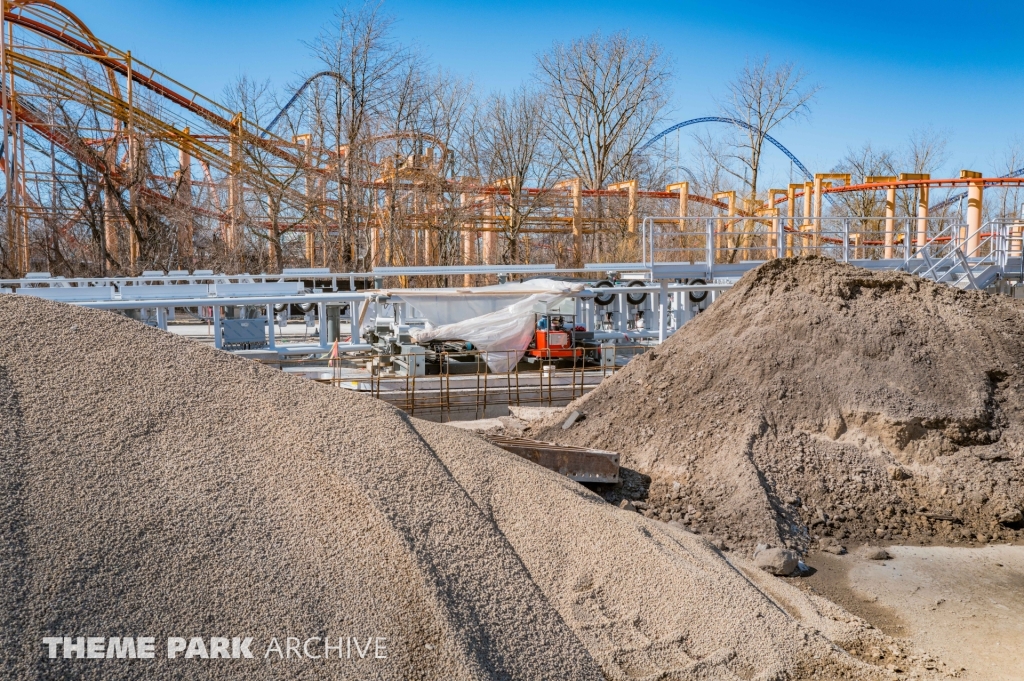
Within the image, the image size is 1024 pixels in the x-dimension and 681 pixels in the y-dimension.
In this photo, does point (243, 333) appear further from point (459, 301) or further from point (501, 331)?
point (501, 331)

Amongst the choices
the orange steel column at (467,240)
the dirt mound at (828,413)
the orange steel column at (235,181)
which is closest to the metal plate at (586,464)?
the dirt mound at (828,413)

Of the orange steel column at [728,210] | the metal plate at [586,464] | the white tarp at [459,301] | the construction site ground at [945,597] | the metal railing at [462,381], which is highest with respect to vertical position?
the orange steel column at [728,210]

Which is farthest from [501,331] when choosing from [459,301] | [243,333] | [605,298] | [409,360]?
[243,333]

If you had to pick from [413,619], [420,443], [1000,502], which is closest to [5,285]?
[420,443]

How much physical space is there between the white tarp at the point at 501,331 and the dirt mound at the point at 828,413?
Answer: 4.70 metres

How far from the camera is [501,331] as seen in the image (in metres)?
15.1

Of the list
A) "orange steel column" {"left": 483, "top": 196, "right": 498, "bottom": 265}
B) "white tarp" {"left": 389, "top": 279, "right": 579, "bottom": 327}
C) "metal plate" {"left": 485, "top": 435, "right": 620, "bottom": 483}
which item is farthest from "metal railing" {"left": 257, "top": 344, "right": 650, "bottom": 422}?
"orange steel column" {"left": 483, "top": 196, "right": 498, "bottom": 265}

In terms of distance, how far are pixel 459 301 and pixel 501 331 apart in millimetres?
1077

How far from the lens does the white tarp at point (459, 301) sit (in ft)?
50.7

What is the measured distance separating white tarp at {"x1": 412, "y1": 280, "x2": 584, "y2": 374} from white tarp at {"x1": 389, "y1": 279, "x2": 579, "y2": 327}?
276mm

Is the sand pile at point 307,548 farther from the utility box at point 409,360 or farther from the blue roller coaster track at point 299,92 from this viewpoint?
the blue roller coaster track at point 299,92

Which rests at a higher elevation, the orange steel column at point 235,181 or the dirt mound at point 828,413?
the orange steel column at point 235,181

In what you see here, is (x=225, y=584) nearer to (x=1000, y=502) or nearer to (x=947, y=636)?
(x=947, y=636)

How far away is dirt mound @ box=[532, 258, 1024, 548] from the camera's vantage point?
8.12 meters
